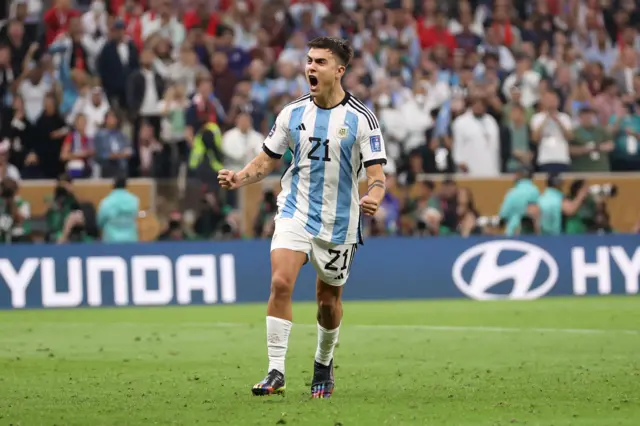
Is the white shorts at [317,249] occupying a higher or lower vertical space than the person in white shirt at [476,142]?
lower

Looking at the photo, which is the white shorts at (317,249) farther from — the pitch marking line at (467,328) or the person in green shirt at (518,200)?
the person in green shirt at (518,200)

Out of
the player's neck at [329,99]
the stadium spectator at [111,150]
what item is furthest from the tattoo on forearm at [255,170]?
the stadium spectator at [111,150]

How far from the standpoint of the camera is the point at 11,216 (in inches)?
773

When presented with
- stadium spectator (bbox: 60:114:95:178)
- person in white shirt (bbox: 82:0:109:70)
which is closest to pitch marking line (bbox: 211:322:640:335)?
stadium spectator (bbox: 60:114:95:178)

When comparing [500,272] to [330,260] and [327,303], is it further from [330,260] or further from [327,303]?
[330,260]

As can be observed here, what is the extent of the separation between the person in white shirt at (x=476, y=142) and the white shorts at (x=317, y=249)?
13341mm

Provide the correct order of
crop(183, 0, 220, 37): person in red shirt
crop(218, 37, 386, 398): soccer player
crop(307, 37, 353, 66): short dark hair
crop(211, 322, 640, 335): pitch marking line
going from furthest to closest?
1. crop(183, 0, 220, 37): person in red shirt
2. crop(211, 322, 640, 335): pitch marking line
3. crop(307, 37, 353, 66): short dark hair
4. crop(218, 37, 386, 398): soccer player

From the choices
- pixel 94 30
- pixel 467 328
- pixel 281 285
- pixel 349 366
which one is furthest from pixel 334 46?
pixel 94 30

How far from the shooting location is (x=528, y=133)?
2248 cm

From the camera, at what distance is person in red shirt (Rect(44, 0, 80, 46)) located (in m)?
22.5

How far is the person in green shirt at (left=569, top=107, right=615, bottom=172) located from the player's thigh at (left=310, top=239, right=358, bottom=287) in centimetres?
1420

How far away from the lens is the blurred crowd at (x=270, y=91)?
20.8 m

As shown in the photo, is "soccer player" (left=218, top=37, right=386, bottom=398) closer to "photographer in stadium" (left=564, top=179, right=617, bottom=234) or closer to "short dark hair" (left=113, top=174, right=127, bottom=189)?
"short dark hair" (left=113, top=174, right=127, bottom=189)

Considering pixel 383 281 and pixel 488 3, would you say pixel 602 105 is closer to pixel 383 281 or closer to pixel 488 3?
pixel 488 3
